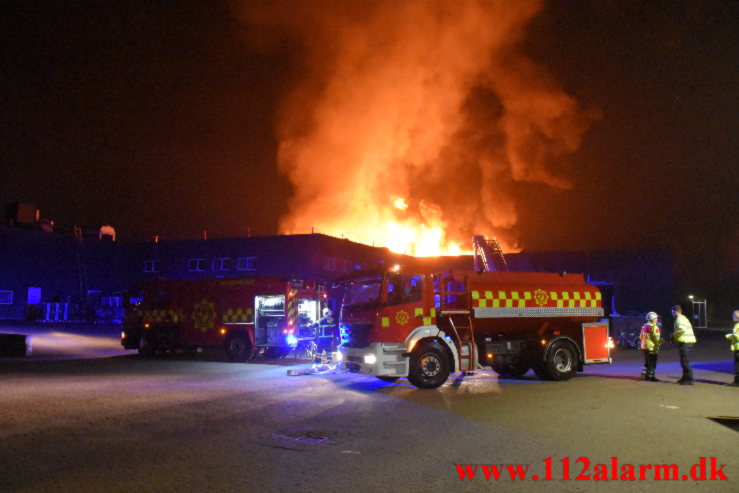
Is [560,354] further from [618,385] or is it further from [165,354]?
[165,354]

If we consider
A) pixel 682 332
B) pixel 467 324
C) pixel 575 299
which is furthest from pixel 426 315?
pixel 682 332

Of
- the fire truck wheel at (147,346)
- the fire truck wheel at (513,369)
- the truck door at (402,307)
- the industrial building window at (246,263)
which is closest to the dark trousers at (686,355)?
the fire truck wheel at (513,369)

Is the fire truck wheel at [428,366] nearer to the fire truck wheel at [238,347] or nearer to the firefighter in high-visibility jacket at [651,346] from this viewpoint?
the firefighter in high-visibility jacket at [651,346]

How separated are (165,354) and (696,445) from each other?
19.1 meters

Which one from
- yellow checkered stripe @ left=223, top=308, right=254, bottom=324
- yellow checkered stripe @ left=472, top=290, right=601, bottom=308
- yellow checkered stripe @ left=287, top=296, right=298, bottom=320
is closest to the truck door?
yellow checkered stripe @ left=472, top=290, right=601, bottom=308

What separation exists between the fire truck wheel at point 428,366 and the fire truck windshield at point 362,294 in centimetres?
134

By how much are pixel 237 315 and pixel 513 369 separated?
9589 millimetres

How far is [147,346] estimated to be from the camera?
70.5 ft

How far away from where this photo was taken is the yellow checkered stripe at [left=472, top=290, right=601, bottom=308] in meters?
12.8

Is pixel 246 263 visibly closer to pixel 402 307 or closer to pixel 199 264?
pixel 199 264

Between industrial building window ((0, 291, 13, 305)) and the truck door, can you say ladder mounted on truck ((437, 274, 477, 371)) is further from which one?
industrial building window ((0, 291, 13, 305))

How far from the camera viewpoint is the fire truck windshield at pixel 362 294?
12.1m

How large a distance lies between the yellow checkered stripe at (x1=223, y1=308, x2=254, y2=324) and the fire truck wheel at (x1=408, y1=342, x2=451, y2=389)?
8890 mm

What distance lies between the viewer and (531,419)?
8.48m
